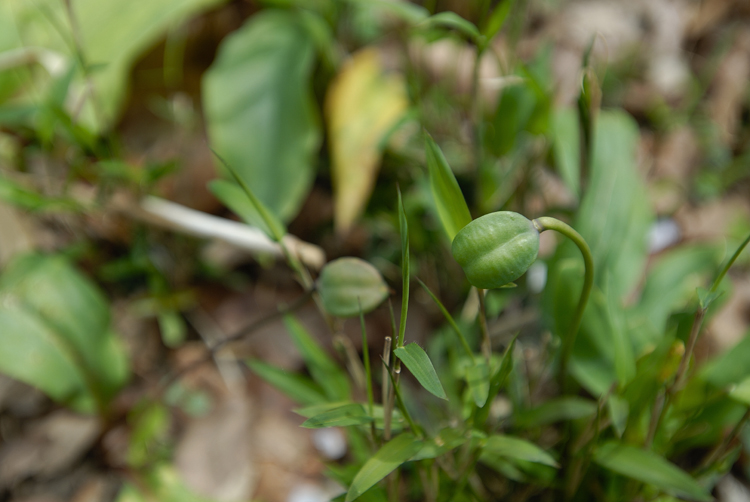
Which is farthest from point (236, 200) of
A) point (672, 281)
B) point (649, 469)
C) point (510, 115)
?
point (672, 281)

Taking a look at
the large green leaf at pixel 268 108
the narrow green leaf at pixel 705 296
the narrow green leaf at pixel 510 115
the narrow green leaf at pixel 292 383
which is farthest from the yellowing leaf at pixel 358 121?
the narrow green leaf at pixel 705 296

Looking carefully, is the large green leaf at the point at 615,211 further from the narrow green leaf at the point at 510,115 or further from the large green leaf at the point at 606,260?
the narrow green leaf at the point at 510,115

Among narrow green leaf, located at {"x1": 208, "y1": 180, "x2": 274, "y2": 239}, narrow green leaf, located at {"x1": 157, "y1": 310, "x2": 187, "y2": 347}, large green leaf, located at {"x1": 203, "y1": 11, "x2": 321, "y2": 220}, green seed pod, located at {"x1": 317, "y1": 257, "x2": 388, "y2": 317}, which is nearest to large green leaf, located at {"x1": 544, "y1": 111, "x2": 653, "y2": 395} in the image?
green seed pod, located at {"x1": 317, "y1": 257, "x2": 388, "y2": 317}

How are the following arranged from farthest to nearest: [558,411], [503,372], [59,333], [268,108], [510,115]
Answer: [268,108] → [59,333] → [510,115] → [558,411] → [503,372]

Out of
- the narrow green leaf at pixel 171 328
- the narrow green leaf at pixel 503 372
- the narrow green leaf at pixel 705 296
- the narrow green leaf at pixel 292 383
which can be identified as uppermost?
the narrow green leaf at pixel 705 296

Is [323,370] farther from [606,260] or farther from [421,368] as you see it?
[606,260]

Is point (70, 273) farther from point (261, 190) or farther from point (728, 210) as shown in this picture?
point (728, 210)
